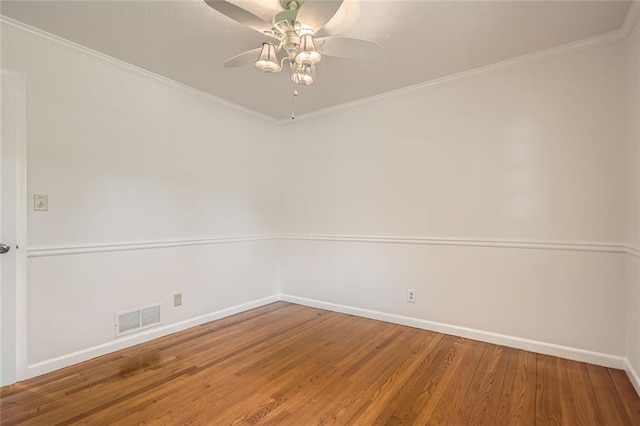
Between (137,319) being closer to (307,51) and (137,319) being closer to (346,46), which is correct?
(307,51)

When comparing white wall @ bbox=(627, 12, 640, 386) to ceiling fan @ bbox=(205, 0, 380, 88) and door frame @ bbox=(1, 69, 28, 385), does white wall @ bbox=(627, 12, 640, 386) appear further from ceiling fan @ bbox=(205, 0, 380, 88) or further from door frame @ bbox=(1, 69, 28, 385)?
door frame @ bbox=(1, 69, 28, 385)

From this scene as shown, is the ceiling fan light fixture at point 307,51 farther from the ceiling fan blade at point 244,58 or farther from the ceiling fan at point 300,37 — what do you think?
the ceiling fan blade at point 244,58

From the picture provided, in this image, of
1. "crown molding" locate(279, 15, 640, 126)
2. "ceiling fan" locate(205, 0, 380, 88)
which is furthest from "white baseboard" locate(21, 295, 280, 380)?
"crown molding" locate(279, 15, 640, 126)

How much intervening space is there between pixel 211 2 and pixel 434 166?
2.35 meters

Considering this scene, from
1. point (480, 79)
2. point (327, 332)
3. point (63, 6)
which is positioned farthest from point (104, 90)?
point (480, 79)

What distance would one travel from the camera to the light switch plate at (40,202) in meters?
2.23

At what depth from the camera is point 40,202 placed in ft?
7.38

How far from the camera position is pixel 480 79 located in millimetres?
2842

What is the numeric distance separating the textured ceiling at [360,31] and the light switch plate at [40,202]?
1189mm

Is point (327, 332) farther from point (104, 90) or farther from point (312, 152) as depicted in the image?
point (104, 90)

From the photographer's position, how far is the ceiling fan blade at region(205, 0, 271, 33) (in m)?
1.56

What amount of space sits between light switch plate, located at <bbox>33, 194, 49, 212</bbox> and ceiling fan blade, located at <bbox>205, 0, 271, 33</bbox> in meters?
1.87

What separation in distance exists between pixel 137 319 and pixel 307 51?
2617 mm

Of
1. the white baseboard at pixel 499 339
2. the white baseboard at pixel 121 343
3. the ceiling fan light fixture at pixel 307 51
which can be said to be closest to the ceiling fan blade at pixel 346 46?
the ceiling fan light fixture at pixel 307 51
